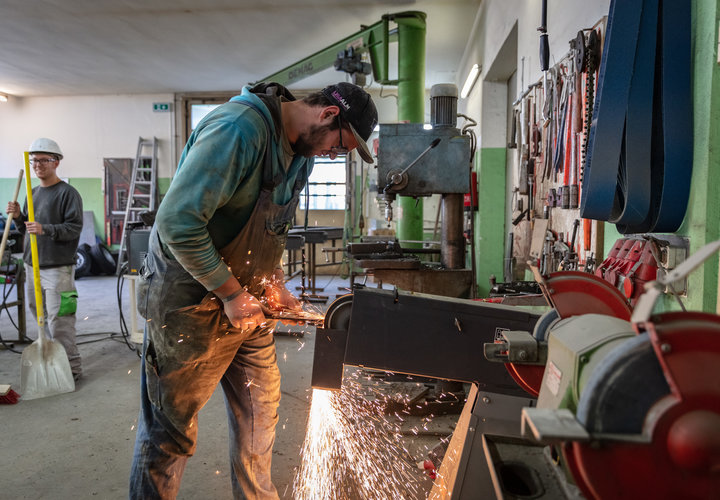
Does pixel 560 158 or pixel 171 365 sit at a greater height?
pixel 560 158

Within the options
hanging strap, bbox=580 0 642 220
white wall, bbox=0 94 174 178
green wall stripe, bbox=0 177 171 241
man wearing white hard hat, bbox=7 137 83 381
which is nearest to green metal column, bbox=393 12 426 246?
man wearing white hard hat, bbox=7 137 83 381

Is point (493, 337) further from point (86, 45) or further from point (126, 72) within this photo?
point (126, 72)

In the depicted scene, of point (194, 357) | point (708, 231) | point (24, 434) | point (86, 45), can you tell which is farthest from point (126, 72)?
point (708, 231)

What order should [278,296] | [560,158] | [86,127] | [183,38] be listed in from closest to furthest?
1. [278,296]
2. [560,158]
3. [183,38]
4. [86,127]

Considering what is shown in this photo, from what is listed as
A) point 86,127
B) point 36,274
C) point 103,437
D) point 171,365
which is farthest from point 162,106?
point 171,365

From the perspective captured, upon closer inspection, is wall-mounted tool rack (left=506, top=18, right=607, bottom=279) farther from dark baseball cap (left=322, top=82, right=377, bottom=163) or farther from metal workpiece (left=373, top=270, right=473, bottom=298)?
dark baseball cap (left=322, top=82, right=377, bottom=163)

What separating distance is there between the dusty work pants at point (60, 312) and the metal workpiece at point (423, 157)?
108 inches

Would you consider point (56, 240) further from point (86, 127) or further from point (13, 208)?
point (86, 127)

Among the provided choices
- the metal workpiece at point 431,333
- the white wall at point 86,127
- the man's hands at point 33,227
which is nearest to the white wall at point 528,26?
the metal workpiece at point 431,333

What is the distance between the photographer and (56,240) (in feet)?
12.8

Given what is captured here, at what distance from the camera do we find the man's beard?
1807 millimetres

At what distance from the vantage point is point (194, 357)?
1.64 meters

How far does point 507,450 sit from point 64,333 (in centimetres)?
385

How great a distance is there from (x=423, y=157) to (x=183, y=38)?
19.4 ft
